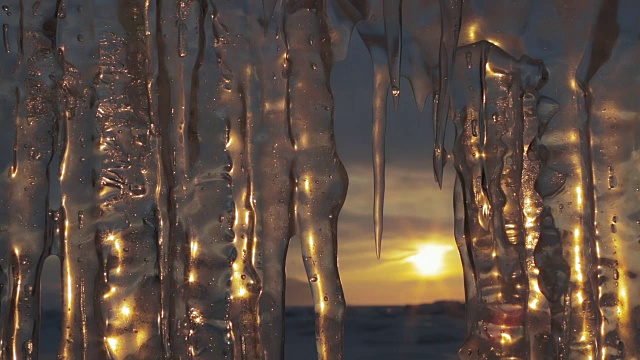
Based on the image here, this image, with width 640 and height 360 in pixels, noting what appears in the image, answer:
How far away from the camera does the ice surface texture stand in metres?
1.48

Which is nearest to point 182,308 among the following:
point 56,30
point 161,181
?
point 161,181

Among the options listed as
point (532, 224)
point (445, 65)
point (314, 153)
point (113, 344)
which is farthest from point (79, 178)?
point (532, 224)

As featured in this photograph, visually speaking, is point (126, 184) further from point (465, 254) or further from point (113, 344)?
point (465, 254)

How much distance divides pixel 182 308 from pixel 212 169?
0.77 feet

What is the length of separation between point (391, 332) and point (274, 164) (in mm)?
672

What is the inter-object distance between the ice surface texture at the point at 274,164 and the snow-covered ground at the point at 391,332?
33cm

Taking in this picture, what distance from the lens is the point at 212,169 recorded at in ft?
5.06

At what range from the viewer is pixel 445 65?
148 cm

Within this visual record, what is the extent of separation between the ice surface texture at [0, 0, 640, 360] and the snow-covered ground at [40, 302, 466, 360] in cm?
33

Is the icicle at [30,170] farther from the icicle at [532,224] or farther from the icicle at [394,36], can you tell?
the icicle at [532,224]

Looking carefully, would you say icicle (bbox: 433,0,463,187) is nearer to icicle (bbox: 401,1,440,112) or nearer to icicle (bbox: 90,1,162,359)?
icicle (bbox: 401,1,440,112)

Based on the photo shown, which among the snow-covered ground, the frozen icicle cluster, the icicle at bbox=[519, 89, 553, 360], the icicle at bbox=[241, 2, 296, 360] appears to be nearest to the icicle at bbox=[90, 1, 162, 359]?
the frozen icicle cluster

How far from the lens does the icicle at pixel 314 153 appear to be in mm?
1510

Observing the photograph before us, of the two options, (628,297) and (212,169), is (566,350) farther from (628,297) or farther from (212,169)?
(212,169)
